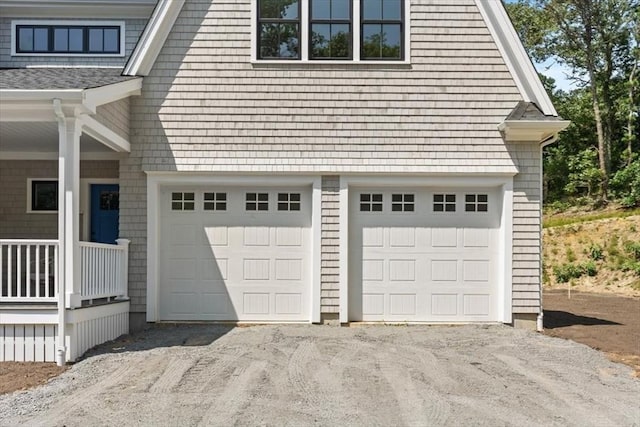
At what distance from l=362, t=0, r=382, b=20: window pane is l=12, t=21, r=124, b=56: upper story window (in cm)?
450

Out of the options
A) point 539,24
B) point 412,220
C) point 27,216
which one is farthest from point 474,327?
point 539,24

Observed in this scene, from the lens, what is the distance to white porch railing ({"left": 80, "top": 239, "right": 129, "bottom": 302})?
850 cm

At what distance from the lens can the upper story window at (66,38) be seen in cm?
1154

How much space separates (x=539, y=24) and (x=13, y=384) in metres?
25.6

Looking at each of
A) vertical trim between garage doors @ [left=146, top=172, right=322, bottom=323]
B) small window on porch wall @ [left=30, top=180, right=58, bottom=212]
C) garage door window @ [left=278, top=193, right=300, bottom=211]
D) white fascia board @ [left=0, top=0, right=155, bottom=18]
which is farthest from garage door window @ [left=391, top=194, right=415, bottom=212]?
small window on porch wall @ [left=30, top=180, right=58, bottom=212]

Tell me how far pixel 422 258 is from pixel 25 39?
26.6ft

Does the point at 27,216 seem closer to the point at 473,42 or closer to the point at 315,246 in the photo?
the point at 315,246

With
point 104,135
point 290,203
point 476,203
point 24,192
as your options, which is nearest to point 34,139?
point 104,135

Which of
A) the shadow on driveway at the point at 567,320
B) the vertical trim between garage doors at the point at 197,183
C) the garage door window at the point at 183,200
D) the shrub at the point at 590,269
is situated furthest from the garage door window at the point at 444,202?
the shrub at the point at 590,269

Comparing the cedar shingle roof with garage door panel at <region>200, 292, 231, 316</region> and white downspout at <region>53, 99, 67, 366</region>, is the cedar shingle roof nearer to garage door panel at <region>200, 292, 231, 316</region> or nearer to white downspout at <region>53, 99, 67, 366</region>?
white downspout at <region>53, 99, 67, 366</region>

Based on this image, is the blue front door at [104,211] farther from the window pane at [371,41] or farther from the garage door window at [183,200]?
the window pane at [371,41]

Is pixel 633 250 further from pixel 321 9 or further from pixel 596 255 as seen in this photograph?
pixel 321 9

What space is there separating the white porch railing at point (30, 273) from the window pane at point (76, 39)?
3.67m

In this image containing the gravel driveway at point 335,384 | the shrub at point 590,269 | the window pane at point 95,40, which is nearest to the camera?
the gravel driveway at point 335,384
